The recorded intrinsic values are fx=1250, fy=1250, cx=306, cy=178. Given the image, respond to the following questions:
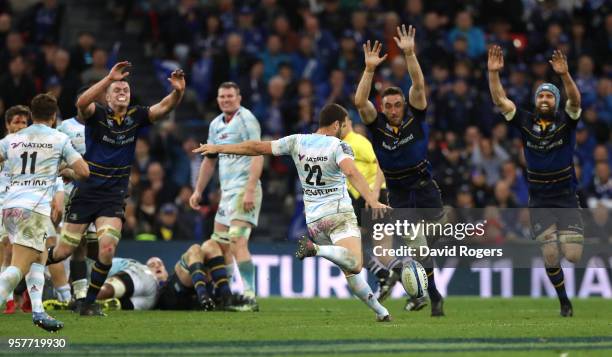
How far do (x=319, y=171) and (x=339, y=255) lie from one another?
41.1 inches

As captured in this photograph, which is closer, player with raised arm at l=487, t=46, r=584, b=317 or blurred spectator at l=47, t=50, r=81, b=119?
player with raised arm at l=487, t=46, r=584, b=317

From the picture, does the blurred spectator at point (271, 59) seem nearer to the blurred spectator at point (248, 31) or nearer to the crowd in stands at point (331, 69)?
the crowd in stands at point (331, 69)

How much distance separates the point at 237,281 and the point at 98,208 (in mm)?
5701

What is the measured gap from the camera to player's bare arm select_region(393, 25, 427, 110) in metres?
14.3

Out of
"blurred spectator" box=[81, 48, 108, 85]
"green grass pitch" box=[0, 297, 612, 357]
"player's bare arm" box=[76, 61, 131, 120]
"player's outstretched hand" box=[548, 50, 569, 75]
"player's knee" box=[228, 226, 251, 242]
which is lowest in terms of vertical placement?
"green grass pitch" box=[0, 297, 612, 357]

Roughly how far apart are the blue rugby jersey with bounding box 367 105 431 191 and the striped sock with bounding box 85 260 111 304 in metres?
3.58

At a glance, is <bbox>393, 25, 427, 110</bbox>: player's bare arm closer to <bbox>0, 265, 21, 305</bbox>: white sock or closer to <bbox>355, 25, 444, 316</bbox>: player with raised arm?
<bbox>355, 25, 444, 316</bbox>: player with raised arm

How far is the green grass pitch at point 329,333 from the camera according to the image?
11.0 m

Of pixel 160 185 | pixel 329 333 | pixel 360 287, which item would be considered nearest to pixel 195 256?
pixel 360 287

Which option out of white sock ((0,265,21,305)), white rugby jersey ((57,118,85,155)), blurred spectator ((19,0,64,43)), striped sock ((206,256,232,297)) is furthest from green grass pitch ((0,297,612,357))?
blurred spectator ((19,0,64,43))

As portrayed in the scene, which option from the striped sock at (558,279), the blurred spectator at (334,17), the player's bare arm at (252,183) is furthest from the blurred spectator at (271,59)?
the striped sock at (558,279)

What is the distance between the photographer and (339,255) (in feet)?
43.6

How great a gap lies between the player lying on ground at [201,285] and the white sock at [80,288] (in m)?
1.08

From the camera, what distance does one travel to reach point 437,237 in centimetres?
1535
